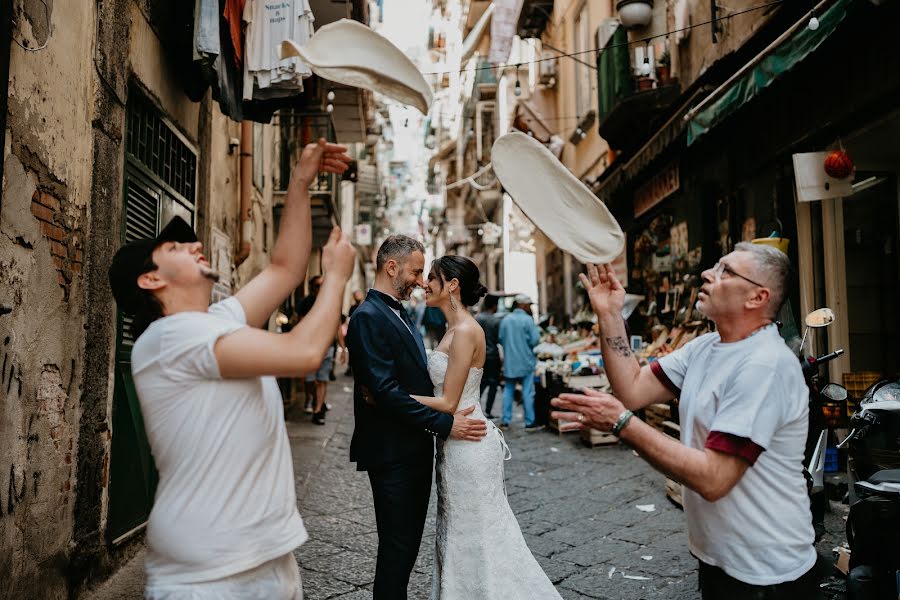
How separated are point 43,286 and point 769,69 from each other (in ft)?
18.8

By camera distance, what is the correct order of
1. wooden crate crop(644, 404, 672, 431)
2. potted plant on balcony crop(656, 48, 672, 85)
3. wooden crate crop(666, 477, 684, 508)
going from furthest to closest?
potted plant on balcony crop(656, 48, 672, 85) → wooden crate crop(644, 404, 672, 431) → wooden crate crop(666, 477, 684, 508)

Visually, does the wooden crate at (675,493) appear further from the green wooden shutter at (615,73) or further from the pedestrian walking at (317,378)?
the green wooden shutter at (615,73)

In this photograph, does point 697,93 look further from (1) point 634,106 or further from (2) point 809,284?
(2) point 809,284

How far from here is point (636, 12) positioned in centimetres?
1048

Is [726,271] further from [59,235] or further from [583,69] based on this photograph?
[583,69]

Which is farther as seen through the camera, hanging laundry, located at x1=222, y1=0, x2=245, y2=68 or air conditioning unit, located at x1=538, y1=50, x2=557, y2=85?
air conditioning unit, located at x1=538, y1=50, x2=557, y2=85

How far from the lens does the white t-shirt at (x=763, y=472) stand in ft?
6.97

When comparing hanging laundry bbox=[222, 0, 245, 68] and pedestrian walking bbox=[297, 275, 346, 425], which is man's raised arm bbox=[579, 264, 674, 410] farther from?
pedestrian walking bbox=[297, 275, 346, 425]

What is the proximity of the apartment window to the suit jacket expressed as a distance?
12.9m

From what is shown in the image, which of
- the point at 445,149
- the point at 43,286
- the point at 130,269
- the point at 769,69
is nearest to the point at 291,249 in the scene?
the point at 130,269

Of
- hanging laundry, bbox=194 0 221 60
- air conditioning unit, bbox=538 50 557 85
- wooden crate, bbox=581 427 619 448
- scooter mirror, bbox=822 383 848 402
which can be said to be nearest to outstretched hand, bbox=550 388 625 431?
scooter mirror, bbox=822 383 848 402

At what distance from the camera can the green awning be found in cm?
536

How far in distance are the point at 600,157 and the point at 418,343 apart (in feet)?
39.2

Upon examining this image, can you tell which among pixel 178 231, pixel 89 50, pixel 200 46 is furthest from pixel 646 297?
pixel 178 231
